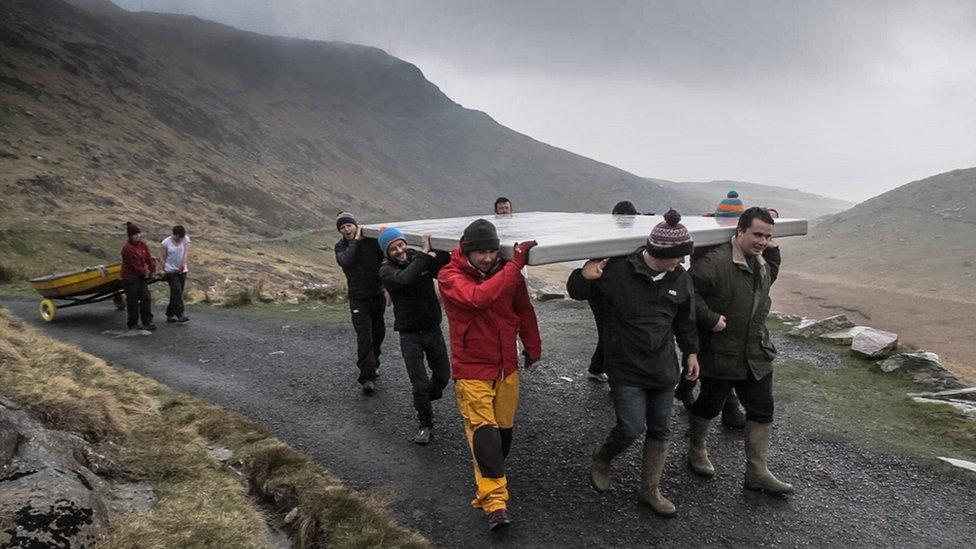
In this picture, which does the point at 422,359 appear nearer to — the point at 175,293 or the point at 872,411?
the point at 872,411

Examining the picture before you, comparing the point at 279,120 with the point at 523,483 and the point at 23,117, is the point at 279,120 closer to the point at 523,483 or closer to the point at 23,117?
the point at 23,117

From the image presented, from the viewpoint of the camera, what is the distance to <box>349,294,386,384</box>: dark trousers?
287 inches

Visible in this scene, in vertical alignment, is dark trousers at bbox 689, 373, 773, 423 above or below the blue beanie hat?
below

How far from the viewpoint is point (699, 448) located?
201 inches

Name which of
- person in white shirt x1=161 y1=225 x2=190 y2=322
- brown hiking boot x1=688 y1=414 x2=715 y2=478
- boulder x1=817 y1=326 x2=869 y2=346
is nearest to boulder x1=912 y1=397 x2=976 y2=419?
boulder x1=817 y1=326 x2=869 y2=346

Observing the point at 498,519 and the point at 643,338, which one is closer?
the point at 498,519

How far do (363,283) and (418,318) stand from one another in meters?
1.79

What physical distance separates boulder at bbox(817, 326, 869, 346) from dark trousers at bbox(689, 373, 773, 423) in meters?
5.92

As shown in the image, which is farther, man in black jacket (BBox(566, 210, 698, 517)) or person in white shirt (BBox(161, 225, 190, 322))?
person in white shirt (BBox(161, 225, 190, 322))

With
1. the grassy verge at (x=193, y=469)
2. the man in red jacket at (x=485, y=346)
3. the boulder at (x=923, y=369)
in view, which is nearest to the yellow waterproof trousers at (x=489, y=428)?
the man in red jacket at (x=485, y=346)

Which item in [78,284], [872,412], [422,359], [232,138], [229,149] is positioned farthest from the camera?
[232,138]

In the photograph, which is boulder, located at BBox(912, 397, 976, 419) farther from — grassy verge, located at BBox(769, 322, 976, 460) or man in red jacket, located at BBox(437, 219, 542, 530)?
man in red jacket, located at BBox(437, 219, 542, 530)

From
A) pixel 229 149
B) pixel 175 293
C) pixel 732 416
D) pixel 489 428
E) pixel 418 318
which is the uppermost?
pixel 229 149

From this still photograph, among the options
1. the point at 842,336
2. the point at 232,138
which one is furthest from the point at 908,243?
the point at 232,138
